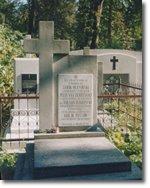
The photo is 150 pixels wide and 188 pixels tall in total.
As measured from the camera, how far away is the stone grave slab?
13.8 feet

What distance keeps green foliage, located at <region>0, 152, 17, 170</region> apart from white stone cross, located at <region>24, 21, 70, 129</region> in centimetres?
79

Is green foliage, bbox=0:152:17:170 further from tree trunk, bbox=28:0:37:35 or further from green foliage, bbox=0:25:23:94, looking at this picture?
tree trunk, bbox=28:0:37:35

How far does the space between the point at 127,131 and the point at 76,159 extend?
361 cm

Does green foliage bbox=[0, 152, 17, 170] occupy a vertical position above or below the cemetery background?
below

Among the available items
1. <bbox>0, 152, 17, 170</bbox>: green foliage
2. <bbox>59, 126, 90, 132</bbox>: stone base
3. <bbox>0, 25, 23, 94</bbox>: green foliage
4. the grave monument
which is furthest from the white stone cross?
<bbox>0, 25, 23, 94</bbox>: green foliage

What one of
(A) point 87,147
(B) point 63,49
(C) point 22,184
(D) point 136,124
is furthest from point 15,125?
(C) point 22,184

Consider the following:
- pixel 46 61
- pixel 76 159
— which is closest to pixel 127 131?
pixel 46 61

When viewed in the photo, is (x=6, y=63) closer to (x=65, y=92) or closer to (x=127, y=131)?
(x=127, y=131)

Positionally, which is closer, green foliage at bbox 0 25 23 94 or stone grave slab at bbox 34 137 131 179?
stone grave slab at bbox 34 137 131 179

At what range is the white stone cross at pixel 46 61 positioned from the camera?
18.7 feet

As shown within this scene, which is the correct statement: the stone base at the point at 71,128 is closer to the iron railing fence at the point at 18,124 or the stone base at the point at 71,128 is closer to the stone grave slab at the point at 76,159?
the stone grave slab at the point at 76,159

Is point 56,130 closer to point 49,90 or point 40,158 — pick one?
point 49,90

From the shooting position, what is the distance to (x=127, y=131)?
791 centimetres

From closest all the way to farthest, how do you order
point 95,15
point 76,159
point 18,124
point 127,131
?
point 76,159, point 127,131, point 18,124, point 95,15
